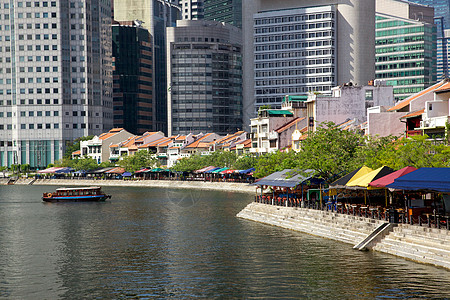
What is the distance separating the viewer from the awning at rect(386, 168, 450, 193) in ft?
162

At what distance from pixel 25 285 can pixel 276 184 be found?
41.4 metres

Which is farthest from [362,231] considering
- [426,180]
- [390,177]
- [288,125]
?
[288,125]

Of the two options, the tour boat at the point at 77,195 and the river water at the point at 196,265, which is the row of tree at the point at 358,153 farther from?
the tour boat at the point at 77,195

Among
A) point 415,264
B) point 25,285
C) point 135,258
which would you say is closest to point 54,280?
point 25,285

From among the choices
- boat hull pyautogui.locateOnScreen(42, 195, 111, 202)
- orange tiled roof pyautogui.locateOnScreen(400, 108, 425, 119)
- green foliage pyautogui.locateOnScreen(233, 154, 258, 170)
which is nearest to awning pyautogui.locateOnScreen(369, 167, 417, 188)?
orange tiled roof pyautogui.locateOnScreen(400, 108, 425, 119)

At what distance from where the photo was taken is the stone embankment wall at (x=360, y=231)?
4709cm

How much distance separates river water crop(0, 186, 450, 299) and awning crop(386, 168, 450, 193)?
5653 mm

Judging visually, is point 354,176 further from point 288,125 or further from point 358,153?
point 288,125

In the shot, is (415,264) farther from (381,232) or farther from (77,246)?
(77,246)

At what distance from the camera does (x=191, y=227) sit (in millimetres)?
78438

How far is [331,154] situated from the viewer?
78.4 metres

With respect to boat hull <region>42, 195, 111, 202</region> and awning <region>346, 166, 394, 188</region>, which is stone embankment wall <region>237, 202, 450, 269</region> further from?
boat hull <region>42, 195, 111, 202</region>

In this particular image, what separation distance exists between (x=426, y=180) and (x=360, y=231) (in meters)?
9.32

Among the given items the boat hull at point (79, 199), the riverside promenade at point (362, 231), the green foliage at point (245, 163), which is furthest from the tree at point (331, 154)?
the green foliage at point (245, 163)
